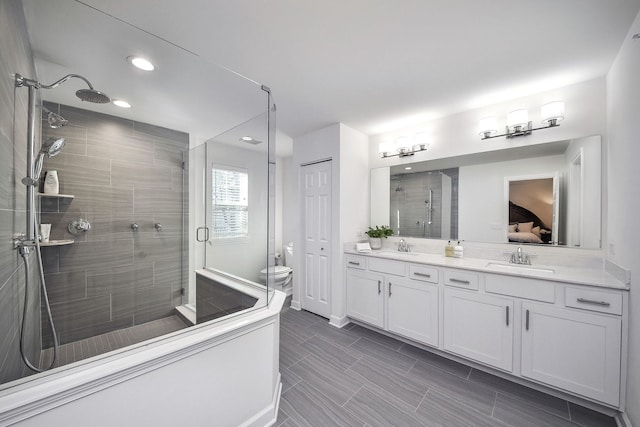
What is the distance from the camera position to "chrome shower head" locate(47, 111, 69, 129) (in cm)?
120

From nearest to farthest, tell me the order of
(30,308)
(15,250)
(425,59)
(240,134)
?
(15,250), (30,308), (425,59), (240,134)

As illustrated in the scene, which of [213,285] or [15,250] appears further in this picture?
[213,285]

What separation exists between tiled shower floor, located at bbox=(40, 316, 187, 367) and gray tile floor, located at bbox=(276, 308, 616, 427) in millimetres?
949

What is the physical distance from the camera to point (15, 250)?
105 cm

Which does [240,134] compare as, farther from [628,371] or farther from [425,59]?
[628,371]

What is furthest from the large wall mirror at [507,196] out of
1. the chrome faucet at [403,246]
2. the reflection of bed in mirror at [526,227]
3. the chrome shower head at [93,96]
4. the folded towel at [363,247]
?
the chrome shower head at [93,96]

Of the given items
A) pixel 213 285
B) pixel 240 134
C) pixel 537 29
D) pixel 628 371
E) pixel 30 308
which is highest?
pixel 537 29

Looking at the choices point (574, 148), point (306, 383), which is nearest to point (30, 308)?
point (306, 383)

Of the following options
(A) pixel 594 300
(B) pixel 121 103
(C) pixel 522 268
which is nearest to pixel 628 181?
(A) pixel 594 300

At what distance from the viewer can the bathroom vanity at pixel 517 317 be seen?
152 cm

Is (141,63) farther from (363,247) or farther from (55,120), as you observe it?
(363,247)

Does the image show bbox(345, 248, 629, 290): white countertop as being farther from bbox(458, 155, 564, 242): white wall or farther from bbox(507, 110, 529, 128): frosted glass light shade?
bbox(507, 110, 529, 128): frosted glass light shade

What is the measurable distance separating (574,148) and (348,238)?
223 cm

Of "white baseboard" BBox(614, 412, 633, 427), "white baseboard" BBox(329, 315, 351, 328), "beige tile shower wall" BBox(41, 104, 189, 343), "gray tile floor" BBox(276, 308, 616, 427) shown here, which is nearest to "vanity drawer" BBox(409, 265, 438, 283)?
"gray tile floor" BBox(276, 308, 616, 427)
